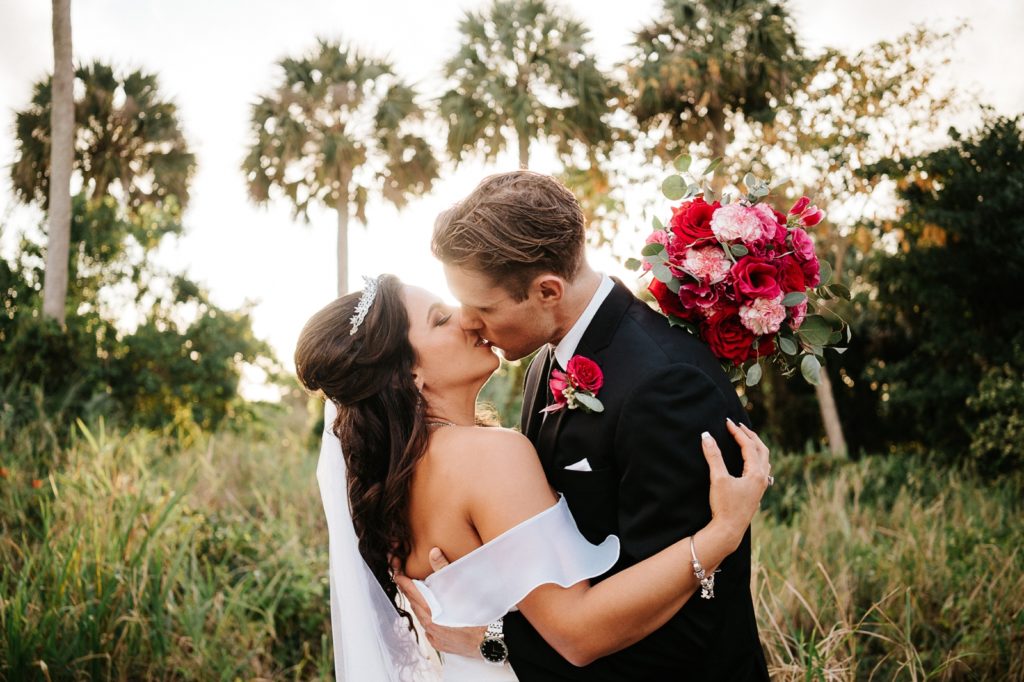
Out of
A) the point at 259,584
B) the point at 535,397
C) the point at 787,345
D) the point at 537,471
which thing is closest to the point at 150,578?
the point at 259,584

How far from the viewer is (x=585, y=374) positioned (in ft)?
7.16

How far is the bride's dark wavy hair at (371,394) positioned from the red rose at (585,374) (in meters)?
0.63

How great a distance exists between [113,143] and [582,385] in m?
17.7

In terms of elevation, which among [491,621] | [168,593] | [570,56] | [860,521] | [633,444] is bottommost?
[860,521]

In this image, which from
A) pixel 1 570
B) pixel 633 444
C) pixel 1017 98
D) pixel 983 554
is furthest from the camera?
pixel 1017 98

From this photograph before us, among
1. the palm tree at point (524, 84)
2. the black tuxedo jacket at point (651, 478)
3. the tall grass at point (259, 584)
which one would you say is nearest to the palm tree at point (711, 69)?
the palm tree at point (524, 84)

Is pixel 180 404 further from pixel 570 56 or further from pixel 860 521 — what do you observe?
pixel 860 521

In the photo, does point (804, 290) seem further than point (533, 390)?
No

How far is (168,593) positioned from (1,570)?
1.41m

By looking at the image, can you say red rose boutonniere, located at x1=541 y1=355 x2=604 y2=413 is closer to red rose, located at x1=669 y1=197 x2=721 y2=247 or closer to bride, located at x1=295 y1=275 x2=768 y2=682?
bride, located at x1=295 y1=275 x2=768 y2=682

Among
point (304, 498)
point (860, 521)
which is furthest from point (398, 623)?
point (860, 521)

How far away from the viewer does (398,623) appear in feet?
9.70

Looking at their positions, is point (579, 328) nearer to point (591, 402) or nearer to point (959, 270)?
point (591, 402)

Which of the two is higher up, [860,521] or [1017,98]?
[1017,98]
